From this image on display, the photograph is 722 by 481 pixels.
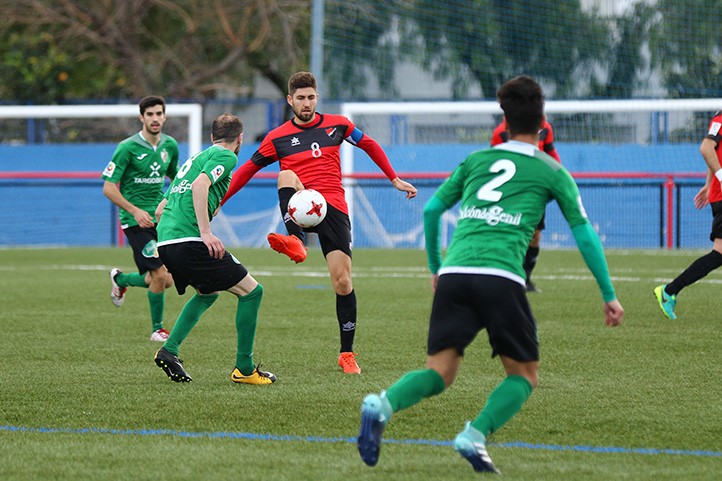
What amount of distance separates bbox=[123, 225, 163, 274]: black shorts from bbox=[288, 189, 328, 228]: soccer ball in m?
2.16

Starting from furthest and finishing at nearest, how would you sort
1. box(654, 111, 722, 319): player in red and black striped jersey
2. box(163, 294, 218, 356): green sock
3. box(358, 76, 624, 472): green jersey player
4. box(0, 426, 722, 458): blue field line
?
box(654, 111, 722, 319): player in red and black striped jersey
box(163, 294, 218, 356): green sock
box(0, 426, 722, 458): blue field line
box(358, 76, 624, 472): green jersey player

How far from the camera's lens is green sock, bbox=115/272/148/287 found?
974 centimetres

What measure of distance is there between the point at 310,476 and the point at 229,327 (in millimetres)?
5383

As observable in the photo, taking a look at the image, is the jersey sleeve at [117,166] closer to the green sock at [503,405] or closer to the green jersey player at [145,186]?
the green jersey player at [145,186]

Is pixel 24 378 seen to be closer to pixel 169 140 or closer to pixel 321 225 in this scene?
pixel 321 225

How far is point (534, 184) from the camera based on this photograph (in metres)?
4.59

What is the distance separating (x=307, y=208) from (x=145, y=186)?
8.66 ft

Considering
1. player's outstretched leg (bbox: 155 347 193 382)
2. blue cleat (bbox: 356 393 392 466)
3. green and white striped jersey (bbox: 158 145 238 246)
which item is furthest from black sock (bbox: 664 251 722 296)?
blue cleat (bbox: 356 393 392 466)

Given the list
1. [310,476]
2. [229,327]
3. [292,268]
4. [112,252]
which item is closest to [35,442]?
[310,476]

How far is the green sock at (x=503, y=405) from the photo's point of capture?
178 inches

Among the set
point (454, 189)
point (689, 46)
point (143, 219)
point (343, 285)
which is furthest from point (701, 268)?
point (689, 46)

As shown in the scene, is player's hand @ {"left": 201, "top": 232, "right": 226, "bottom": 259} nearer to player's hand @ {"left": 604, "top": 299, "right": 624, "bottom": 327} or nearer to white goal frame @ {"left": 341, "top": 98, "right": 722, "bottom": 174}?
player's hand @ {"left": 604, "top": 299, "right": 624, "bottom": 327}

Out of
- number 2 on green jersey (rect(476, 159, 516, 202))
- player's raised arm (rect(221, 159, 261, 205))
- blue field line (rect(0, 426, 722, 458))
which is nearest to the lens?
number 2 on green jersey (rect(476, 159, 516, 202))

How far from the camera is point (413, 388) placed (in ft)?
14.9
